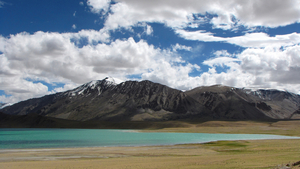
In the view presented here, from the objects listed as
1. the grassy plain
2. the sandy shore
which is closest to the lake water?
the grassy plain

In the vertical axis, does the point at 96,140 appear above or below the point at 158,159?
below

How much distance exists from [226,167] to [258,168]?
3.58 metres

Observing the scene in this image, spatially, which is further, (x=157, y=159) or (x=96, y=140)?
(x=96, y=140)

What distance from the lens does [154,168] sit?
29125 millimetres

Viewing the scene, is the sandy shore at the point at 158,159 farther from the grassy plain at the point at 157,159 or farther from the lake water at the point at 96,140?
the lake water at the point at 96,140

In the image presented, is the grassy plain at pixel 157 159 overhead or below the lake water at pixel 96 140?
overhead

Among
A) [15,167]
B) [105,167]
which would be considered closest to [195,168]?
[105,167]

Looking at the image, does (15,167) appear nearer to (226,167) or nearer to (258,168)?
(226,167)

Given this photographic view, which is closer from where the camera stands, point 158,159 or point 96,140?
point 158,159

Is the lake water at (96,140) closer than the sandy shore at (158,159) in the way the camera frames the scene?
No

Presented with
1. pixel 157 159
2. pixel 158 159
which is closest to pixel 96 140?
pixel 157 159

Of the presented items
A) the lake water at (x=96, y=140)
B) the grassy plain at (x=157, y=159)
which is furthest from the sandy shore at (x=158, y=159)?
the lake water at (x=96, y=140)

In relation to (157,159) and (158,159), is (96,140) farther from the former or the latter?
(158,159)

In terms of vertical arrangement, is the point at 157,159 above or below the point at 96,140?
above
